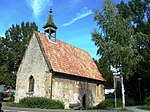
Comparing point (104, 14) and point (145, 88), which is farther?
point (145, 88)

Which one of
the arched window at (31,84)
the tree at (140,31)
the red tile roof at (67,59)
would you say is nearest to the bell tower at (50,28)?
the red tile roof at (67,59)

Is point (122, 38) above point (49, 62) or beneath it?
above

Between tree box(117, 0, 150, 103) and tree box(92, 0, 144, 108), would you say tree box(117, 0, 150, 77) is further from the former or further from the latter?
tree box(92, 0, 144, 108)

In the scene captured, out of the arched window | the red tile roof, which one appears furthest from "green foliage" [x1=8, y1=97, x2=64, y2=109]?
the red tile roof

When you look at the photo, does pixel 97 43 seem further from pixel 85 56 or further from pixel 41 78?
pixel 85 56

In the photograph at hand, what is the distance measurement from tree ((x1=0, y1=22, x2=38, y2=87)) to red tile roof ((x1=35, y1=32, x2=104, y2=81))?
14.1 metres

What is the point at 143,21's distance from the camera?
35.2 metres

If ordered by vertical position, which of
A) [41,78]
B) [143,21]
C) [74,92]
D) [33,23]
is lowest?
[74,92]

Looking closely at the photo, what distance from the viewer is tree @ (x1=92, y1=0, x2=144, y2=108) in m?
21.6

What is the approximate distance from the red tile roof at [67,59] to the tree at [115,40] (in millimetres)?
6818

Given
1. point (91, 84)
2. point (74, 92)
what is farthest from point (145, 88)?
point (74, 92)

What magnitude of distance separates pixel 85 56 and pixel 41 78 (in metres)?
13.9

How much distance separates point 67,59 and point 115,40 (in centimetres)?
1029

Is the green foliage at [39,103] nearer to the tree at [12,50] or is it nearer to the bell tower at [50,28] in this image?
the bell tower at [50,28]
